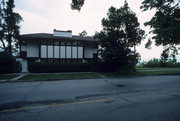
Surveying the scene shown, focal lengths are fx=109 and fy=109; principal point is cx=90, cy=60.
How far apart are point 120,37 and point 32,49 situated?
683 inches

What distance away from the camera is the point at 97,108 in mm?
4156

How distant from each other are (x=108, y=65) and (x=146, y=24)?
9143 millimetres

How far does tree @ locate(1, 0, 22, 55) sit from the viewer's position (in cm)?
2586

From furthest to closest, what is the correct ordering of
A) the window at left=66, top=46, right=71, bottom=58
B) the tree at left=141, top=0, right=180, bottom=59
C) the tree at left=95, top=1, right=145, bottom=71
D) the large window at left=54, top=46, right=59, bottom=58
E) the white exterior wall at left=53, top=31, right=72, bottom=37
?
the white exterior wall at left=53, top=31, right=72, bottom=37, the window at left=66, top=46, right=71, bottom=58, the large window at left=54, top=46, right=59, bottom=58, the tree at left=95, top=1, right=145, bottom=71, the tree at left=141, top=0, right=180, bottom=59

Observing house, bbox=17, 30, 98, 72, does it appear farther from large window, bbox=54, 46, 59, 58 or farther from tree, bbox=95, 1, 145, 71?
tree, bbox=95, 1, 145, 71

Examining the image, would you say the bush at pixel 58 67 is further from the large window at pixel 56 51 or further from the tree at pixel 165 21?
the tree at pixel 165 21

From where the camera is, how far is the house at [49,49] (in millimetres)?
21375

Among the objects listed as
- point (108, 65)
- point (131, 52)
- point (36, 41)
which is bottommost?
point (108, 65)

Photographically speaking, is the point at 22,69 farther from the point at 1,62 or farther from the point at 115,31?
the point at 115,31

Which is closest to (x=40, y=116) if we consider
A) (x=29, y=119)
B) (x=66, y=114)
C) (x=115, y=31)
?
(x=29, y=119)

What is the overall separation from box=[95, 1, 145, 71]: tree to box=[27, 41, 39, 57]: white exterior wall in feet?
42.9

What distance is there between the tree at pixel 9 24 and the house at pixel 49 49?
7615 mm

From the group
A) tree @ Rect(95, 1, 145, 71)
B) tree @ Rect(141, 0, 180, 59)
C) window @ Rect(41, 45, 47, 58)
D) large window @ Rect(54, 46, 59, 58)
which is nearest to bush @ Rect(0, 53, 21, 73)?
window @ Rect(41, 45, 47, 58)

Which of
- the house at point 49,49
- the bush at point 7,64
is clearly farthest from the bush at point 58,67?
the house at point 49,49
